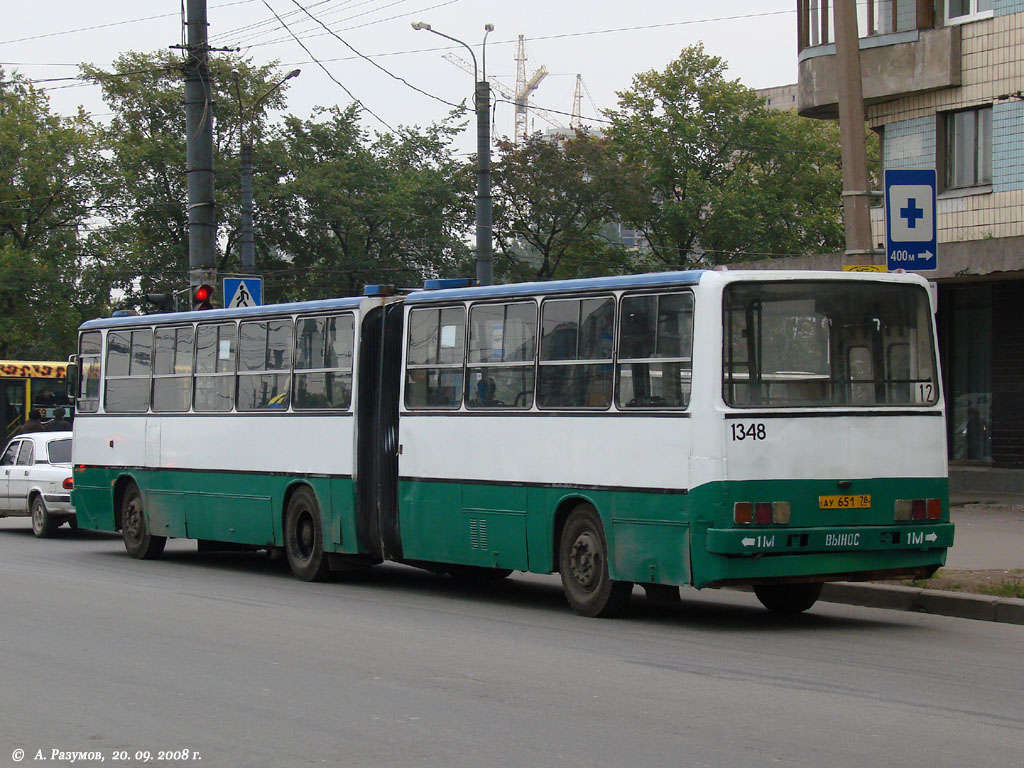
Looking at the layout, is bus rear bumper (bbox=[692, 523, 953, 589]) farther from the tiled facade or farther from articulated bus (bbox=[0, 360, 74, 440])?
articulated bus (bbox=[0, 360, 74, 440])

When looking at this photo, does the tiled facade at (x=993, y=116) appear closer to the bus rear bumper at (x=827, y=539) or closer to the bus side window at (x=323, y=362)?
the bus side window at (x=323, y=362)

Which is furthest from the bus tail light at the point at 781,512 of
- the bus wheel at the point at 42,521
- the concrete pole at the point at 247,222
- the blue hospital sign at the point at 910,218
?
the concrete pole at the point at 247,222

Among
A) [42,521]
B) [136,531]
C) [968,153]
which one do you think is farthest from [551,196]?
[136,531]

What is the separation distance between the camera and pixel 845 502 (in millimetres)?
11617

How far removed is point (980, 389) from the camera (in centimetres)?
2500

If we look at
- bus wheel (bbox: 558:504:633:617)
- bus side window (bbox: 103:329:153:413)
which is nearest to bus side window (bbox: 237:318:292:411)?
bus side window (bbox: 103:329:153:413)

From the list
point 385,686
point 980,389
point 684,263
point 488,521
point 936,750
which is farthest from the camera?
point 684,263

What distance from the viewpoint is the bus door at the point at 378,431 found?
48.5 ft

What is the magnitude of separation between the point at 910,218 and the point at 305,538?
271 inches

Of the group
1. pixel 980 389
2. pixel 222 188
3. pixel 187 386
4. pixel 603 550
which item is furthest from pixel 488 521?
pixel 222 188

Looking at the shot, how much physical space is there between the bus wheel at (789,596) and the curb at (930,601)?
685mm

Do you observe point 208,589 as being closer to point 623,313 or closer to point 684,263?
point 623,313

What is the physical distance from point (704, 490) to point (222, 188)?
44894 millimetres

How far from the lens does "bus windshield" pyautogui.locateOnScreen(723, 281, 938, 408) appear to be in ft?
37.4
